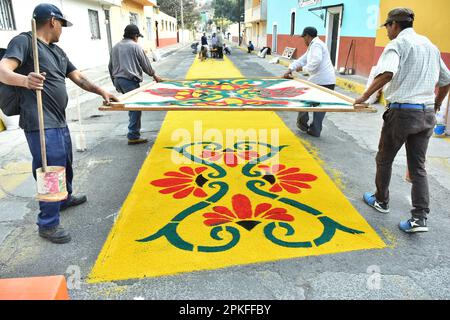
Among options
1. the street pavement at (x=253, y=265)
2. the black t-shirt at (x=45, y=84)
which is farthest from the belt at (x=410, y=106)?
the black t-shirt at (x=45, y=84)

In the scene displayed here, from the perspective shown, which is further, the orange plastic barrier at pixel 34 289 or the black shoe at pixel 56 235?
the black shoe at pixel 56 235

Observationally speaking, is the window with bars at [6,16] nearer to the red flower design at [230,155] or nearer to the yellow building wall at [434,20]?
the red flower design at [230,155]

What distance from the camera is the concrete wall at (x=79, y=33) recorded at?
1135cm

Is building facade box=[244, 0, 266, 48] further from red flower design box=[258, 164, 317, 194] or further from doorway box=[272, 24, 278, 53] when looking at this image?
red flower design box=[258, 164, 317, 194]

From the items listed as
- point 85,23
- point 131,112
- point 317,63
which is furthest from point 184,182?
point 85,23

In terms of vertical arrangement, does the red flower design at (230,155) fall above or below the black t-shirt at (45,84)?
below

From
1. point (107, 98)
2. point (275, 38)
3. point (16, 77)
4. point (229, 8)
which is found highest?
point (229, 8)

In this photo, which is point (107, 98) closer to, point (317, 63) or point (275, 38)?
point (317, 63)

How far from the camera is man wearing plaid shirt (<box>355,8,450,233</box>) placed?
3117 millimetres

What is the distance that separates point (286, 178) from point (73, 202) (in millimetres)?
2398

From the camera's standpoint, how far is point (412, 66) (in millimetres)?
3129

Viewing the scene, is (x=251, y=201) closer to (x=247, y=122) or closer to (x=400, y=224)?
(x=400, y=224)

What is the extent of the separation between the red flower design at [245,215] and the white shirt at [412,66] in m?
1.48

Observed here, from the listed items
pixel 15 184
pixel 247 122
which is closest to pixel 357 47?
pixel 247 122
